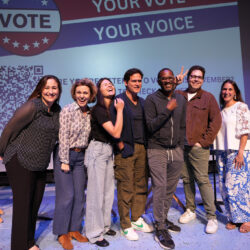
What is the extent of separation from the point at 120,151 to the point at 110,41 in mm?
2254

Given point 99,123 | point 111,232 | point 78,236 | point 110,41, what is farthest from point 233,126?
point 110,41

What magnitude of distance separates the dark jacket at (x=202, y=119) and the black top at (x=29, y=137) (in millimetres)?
1309

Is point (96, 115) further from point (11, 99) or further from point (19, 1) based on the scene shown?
point (19, 1)

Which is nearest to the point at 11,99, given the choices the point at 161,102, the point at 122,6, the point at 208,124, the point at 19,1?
the point at 19,1

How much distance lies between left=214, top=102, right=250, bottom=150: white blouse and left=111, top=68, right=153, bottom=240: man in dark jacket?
2.63ft

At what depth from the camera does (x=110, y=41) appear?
12.1 feet

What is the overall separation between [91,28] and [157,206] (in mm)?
2814

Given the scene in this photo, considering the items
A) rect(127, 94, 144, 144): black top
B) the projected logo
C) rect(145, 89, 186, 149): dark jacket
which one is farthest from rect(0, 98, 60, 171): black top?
the projected logo

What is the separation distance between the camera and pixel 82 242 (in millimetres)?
2084

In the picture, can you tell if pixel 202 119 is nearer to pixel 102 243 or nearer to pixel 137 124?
pixel 137 124

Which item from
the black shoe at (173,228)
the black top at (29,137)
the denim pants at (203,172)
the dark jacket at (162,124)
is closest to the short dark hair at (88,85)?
the black top at (29,137)

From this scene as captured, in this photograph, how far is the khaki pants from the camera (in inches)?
81.7

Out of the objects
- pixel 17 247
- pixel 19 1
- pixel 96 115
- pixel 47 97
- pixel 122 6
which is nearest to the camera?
pixel 17 247

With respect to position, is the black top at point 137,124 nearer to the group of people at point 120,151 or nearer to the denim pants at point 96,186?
the group of people at point 120,151
